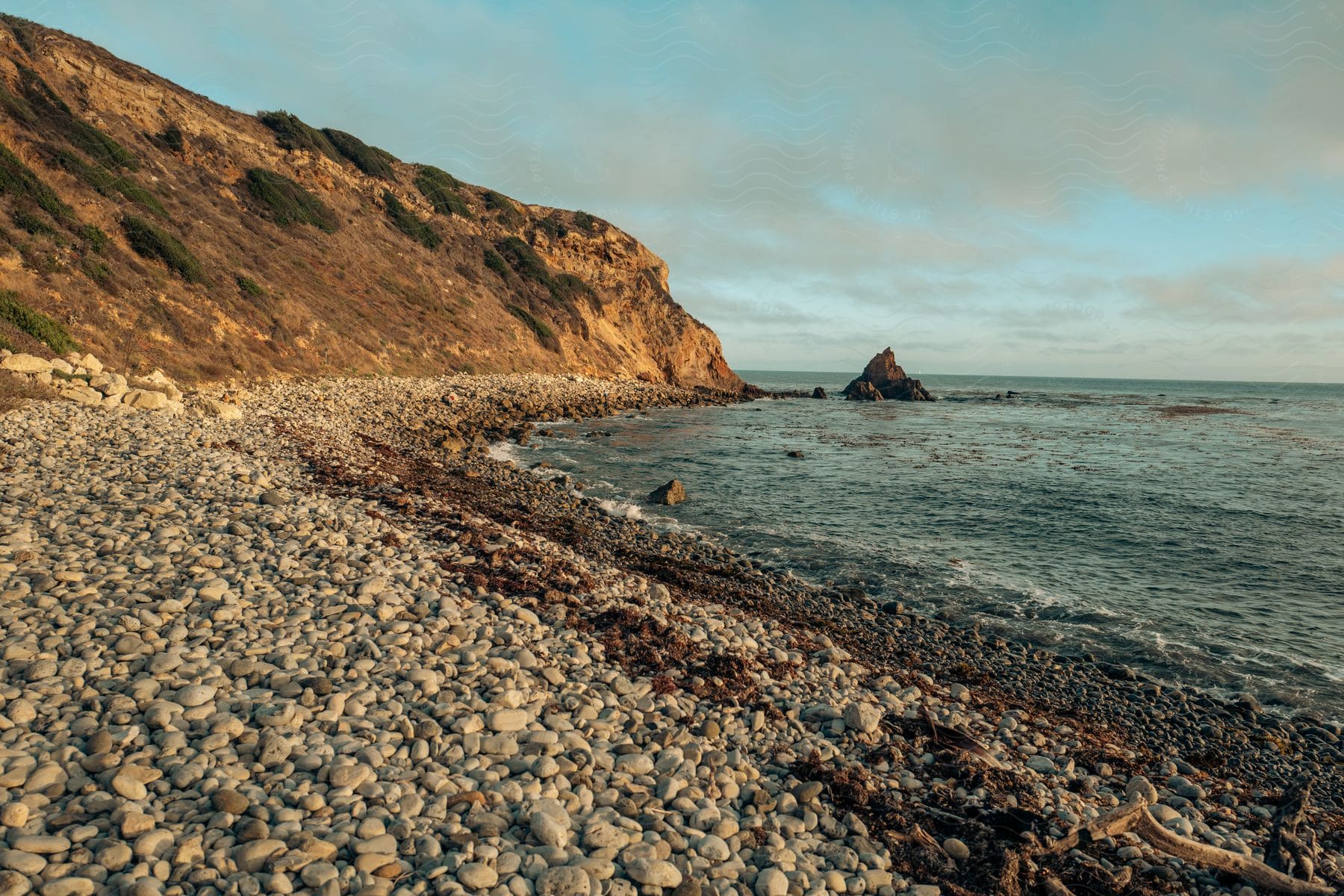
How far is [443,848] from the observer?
14.0 ft

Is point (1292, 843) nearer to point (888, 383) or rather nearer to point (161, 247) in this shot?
point (161, 247)

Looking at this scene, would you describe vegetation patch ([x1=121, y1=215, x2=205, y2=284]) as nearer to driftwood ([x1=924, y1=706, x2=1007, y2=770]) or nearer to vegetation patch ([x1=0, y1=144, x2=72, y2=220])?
vegetation patch ([x1=0, y1=144, x2=72, y2=220])

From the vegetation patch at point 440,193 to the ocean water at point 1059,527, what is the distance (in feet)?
88.3

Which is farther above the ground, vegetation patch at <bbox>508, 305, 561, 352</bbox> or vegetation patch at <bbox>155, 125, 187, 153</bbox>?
→ vegetation patch at <bbox>155, 125, 187, 153</bbox>

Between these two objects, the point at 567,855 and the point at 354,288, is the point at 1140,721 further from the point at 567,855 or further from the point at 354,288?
the point at 354,288

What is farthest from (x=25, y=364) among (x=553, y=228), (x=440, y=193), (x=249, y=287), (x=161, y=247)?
(x=553, y=228)

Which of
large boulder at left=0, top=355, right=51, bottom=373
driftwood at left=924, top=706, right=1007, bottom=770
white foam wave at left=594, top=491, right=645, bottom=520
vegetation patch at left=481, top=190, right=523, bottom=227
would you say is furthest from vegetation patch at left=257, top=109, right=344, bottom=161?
driftwood at left=924, top=706, right=1007, bottom=770

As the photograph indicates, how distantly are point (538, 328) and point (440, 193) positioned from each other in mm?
14891

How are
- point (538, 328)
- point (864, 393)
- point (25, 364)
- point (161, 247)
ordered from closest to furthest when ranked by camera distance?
point (25, 364) → point (161, 247) → point (538, 328) → point (864, 393)

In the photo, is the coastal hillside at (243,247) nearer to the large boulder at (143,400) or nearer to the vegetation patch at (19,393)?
the vegetation patch at (19,393)

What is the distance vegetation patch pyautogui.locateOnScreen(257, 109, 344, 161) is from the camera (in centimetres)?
4422

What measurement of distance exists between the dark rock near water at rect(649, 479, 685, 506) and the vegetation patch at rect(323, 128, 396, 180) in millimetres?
42654

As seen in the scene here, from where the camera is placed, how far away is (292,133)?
147 ft

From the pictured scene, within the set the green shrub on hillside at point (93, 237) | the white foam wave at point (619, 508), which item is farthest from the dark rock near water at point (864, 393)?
the green shrub on hillside at point (93, 237)
